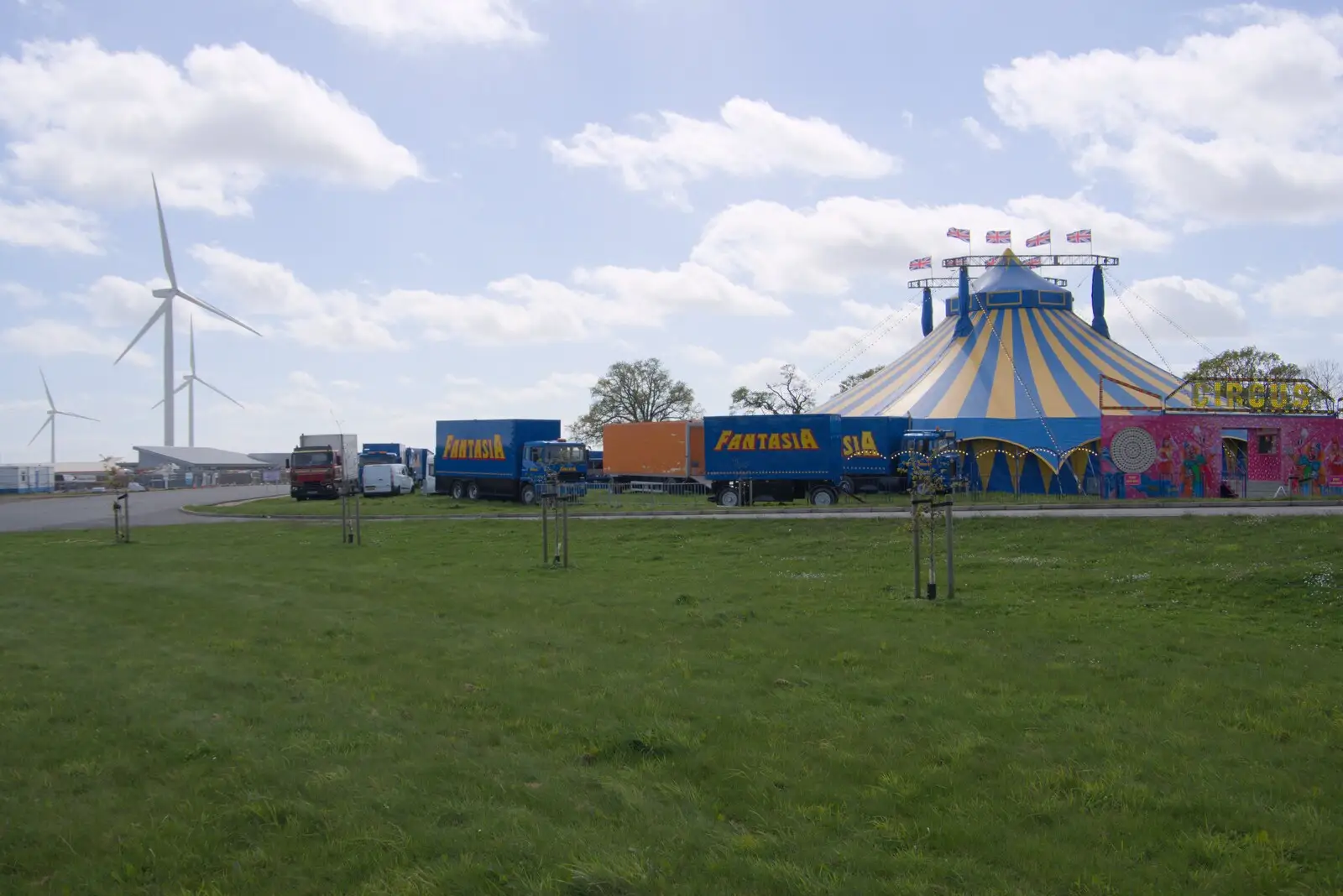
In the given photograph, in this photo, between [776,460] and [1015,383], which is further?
[1015,383]

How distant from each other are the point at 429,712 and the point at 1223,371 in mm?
52921

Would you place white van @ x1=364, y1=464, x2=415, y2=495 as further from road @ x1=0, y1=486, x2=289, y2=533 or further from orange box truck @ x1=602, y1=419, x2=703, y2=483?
orange box truck @ x1=602, y1=419, x2=703, y2=483

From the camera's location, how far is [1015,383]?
1560 inches

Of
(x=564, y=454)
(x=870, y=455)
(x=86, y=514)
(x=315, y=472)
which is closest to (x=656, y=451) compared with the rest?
(x=564, y=454)

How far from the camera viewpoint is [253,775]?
18.7 feet

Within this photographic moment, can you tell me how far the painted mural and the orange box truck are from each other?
52.1ft

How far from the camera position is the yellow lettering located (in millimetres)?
35219

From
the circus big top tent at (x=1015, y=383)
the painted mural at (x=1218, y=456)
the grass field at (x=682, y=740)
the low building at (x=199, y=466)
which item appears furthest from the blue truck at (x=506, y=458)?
the low building at (x=199, y=466)

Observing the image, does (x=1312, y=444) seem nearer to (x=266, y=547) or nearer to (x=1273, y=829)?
(x=266, y=547)

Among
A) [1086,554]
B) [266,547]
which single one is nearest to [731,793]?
[1086,554]

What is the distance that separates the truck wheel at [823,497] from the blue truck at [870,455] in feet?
8.21

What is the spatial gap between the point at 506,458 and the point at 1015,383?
1991cm

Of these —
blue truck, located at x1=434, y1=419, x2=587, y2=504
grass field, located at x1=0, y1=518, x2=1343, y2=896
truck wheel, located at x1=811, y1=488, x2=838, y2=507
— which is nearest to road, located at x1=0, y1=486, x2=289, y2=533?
blue truck, located at x1=434, y1=419, x2=587, y2=504

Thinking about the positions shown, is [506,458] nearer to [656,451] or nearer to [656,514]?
[656,451]
